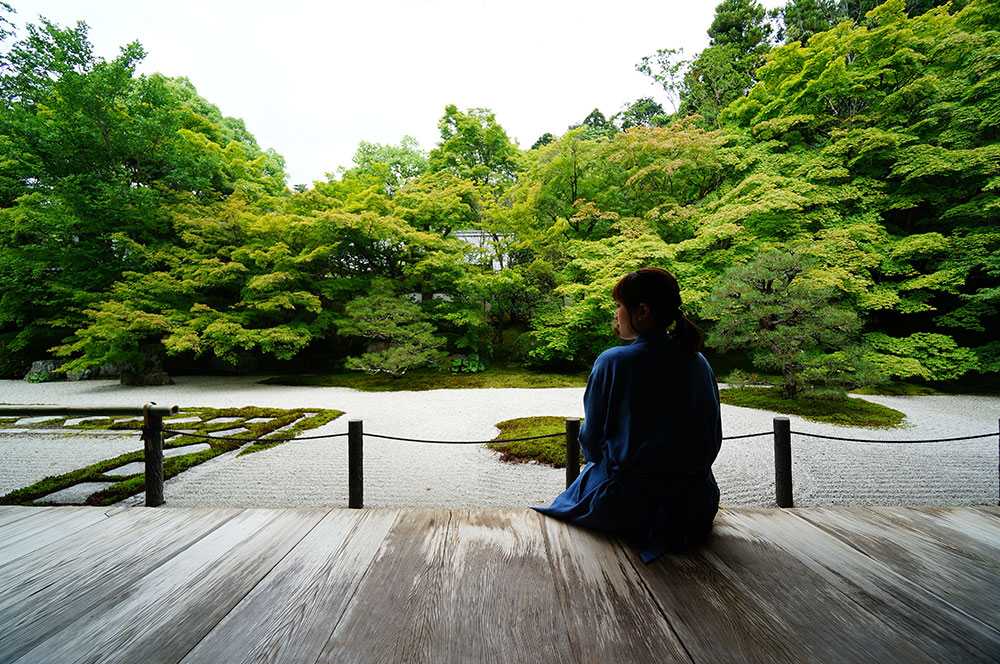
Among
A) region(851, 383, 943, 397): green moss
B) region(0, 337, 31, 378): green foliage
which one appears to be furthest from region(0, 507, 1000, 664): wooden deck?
region(0, 337, 31, 378): green foliage

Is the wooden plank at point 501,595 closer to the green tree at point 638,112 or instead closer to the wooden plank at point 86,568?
the wooden plank at point 86,568

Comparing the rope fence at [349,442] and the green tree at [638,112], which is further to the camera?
the green tree at [638,112]

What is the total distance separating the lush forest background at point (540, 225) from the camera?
255 inches

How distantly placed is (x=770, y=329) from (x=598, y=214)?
398 centimetres

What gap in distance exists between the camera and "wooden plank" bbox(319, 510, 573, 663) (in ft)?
3.01

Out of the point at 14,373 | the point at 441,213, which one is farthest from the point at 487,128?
the point at 14,373

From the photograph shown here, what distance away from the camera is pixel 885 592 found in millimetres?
1152

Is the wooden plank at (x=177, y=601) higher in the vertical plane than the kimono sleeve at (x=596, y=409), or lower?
lower

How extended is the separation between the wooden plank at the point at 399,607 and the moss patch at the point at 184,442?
1512 mm

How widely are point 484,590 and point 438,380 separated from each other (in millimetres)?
6851

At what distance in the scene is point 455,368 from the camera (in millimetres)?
8766

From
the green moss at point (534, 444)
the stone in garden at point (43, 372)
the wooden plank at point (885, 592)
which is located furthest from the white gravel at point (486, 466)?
the stone in garden at point (43, 372)

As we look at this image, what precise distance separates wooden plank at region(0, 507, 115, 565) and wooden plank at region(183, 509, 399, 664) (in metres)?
1.02

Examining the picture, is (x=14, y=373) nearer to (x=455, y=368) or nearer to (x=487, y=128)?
(x=455, y=368)
